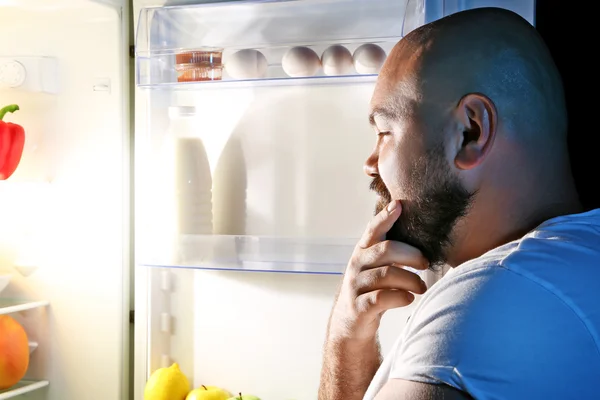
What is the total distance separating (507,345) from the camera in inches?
21.0

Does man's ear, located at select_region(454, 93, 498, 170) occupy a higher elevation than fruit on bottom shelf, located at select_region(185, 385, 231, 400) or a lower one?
higher

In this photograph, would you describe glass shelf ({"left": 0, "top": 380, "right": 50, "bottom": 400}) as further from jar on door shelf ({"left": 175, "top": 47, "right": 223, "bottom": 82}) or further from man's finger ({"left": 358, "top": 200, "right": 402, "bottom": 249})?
man's finger ({"left": 358, "top": 200, "right": 402, "bottom": 249})

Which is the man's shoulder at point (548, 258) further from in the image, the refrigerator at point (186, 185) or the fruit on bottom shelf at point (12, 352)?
the fruit on bottom shelf at point (12, 352)

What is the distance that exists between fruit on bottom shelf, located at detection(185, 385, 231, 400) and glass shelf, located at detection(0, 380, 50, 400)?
0.37m

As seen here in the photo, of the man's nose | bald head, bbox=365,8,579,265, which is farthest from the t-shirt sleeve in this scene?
the man's nose

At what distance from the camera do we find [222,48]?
1.46m

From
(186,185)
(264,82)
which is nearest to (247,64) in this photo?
(264,82)

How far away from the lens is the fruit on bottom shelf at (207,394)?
148cm

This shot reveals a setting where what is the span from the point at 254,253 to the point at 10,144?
1.95ft

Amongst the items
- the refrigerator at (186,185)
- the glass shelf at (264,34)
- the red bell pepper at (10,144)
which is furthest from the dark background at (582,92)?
the red bell pepper at (10,144)

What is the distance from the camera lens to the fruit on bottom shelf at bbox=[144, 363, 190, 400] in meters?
1.50

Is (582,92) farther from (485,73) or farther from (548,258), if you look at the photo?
(548,258)

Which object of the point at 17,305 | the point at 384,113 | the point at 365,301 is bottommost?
the point at 17,305

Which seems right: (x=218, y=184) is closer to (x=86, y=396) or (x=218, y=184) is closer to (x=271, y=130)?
(x=271, y=130)
